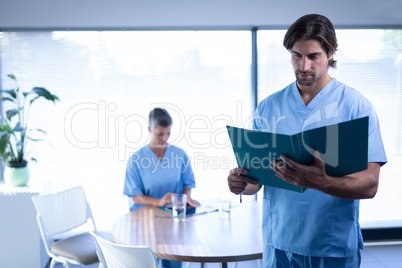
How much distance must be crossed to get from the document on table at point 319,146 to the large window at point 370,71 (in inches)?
99.6

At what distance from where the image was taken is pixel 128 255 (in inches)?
67.9

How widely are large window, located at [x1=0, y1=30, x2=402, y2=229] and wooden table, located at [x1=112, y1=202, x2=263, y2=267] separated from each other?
4.38ft

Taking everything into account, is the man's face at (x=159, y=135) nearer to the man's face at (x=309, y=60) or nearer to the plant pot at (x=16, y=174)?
the plant pot at (x=16, y=174)

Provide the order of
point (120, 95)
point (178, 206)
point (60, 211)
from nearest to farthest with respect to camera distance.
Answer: point (178, 206), point (60, 211), point (120, 95)

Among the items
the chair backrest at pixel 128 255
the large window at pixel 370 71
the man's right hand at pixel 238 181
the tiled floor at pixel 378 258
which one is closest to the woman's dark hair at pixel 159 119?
the chair backrest at pixel 128 255

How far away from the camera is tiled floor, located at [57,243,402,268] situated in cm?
338

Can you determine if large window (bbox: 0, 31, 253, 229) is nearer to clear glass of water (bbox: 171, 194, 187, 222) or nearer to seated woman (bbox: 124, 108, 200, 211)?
seated woman (bbox: 124, 108, 200, 211)

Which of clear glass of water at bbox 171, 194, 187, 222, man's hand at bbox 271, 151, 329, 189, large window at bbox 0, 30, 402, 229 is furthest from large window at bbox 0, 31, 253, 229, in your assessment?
man's hand at bbox 271, 151, 329, 189

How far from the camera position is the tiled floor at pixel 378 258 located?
3.38 metres

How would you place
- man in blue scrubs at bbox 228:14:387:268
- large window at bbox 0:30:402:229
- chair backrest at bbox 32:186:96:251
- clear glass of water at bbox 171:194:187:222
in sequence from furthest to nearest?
large window at bbox 0:30:402:229 → chair backrest at bbox 32:186:96:251 → clear glass of water at bbox 171:194:187:222 → man in blue scrubs at bbox 228:14:387:268

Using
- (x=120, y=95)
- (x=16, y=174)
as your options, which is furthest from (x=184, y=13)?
(x=16, y=174)

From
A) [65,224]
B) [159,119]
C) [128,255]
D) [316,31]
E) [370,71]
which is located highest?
[370,71]

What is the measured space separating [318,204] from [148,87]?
2.56 meters

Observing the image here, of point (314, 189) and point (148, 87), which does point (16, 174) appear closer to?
point (148, 87)
